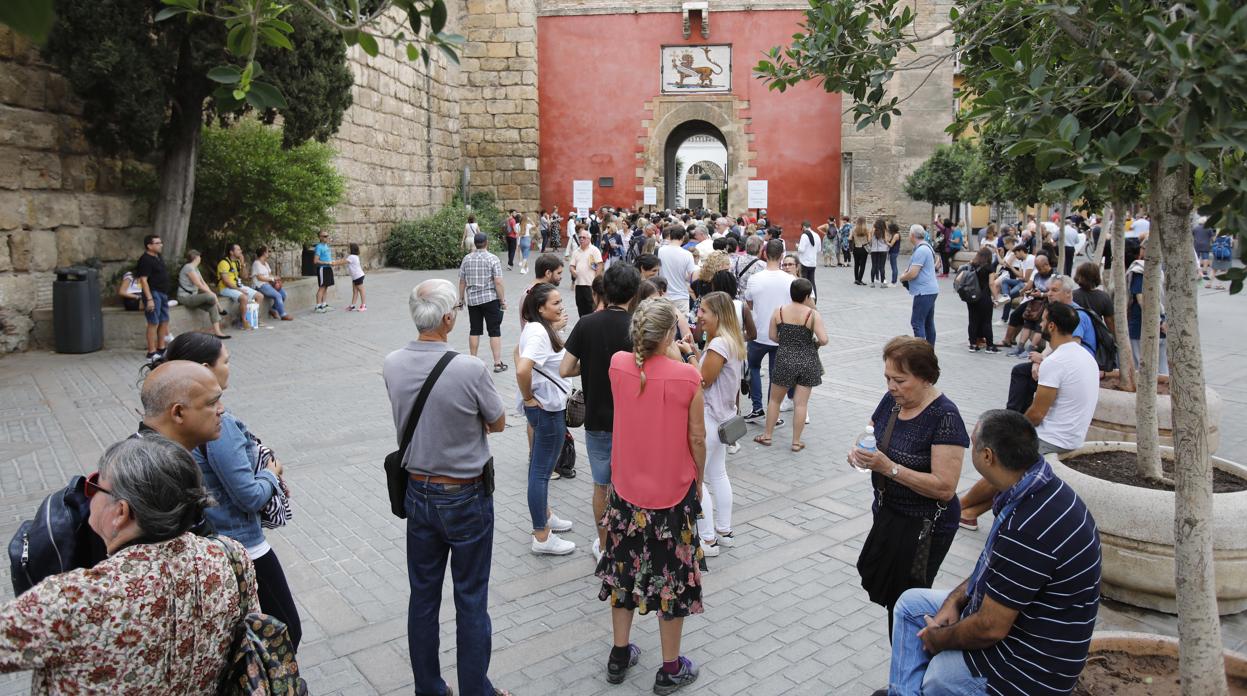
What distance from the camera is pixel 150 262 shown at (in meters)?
10.4

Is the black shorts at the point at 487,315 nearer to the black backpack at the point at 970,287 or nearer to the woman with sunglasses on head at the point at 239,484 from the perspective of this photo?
the black backpack at the point at 970,287

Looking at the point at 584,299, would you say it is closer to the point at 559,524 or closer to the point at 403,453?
the point at 559,524

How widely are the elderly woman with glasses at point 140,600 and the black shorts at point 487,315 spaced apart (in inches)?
299

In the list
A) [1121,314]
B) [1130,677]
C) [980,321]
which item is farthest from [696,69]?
[1130,677]

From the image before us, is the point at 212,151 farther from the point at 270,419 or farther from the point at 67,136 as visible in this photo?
the point at 270,419

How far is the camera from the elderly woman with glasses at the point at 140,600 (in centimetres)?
190

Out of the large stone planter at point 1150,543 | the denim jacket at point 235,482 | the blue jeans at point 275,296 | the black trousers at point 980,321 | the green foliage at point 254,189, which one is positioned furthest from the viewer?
the blue jeans at point 275,296

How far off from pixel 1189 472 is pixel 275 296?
12.7 meters

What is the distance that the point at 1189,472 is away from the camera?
2977mm

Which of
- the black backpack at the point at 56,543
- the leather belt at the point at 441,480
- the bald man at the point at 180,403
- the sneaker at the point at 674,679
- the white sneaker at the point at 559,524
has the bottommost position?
the sneaker at the point at 674,679

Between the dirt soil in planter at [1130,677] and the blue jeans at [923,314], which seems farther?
the blue jeans at [923,314]

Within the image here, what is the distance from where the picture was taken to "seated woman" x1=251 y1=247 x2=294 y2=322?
13.2m

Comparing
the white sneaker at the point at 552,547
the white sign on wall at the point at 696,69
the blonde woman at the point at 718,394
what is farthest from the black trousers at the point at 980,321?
the white sign on wall at the point at 696,69

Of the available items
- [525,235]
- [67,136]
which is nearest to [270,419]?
[67,136]
